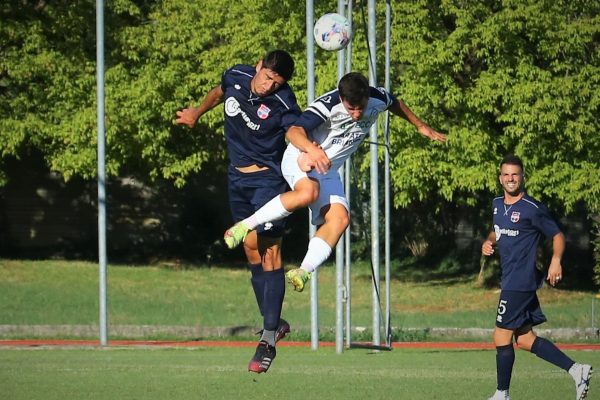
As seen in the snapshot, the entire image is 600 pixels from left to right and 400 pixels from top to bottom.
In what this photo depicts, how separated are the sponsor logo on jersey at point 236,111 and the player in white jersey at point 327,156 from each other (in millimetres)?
395

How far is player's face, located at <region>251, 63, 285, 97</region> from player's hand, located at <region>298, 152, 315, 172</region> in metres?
0.82

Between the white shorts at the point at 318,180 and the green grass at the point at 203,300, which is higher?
the white shorts at the point at 318,180

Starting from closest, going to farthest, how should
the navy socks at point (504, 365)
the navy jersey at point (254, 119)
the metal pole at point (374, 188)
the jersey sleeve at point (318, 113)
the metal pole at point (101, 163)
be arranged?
the jersey sleeve at point (318, 113)
the navy jersey at point (254, 119)
the navy socks at point (504, 365)
the metal pole at point (374, 188)
the metal pole at point (101, 163)

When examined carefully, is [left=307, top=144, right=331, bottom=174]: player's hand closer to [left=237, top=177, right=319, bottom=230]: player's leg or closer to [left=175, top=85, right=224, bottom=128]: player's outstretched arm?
[left=237, top=177, right=319, bottom=230]: player's leg

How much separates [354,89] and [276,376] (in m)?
4.91

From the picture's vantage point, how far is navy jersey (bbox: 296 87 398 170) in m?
11.3

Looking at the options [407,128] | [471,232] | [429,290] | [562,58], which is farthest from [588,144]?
[471,232]

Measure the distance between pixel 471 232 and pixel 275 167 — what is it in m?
33.4

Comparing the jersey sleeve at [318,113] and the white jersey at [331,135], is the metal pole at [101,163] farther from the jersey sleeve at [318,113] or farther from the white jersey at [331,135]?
the jersey sleeve at [318,113]

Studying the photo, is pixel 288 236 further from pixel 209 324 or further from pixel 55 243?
pixel 209 324

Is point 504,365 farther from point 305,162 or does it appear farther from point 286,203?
point 305,162

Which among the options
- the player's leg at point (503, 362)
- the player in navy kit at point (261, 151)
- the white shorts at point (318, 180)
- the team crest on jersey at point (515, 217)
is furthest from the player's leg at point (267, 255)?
the team crest on jersey at point (515, 217)

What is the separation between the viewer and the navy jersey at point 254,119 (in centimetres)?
1155

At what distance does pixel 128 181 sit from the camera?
46.9 metres
